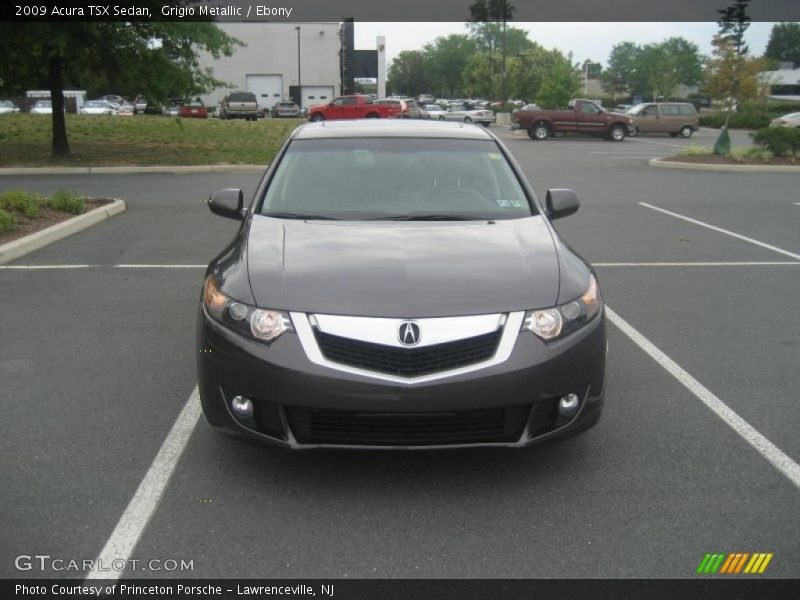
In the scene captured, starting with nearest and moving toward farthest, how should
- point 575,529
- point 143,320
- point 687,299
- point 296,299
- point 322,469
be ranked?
point 575,529 < point 296,299 < point 322,469 < point 143,320 < point 687,299

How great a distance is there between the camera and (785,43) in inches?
5822

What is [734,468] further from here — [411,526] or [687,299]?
[687,299]

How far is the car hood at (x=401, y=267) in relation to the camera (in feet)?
11.9

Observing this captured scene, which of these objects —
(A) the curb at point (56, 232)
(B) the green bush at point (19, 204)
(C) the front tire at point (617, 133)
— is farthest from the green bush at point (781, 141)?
(B) the green bush at point (19, 204)

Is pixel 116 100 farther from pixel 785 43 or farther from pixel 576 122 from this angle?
pixel 785 43

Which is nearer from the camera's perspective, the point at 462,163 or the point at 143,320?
the point at 462,163

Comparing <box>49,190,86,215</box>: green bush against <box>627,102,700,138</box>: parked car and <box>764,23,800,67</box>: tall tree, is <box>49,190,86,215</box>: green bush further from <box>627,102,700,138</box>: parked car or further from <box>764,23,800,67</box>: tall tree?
<box>764,23,800,67</box>: tall tree

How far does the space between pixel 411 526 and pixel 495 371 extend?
724 mm

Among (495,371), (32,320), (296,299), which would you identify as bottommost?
(32,320)

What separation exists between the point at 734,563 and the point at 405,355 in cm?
149

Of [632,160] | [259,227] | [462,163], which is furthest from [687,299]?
[632,160]

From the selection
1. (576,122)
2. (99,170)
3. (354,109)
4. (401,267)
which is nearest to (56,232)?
(401,267)

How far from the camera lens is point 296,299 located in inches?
144

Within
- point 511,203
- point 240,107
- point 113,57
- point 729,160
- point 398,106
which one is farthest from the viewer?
point 240,107
